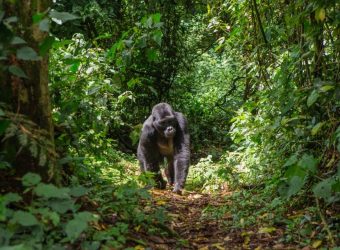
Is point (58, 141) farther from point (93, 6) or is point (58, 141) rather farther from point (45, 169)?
point (93, 6)

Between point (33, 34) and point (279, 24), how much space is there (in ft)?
12.3

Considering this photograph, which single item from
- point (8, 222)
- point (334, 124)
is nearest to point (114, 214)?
point (8, 222)

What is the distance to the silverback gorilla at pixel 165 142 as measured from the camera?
7.45 meters

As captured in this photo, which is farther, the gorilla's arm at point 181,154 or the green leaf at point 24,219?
the gorilla's arm at point 181,154

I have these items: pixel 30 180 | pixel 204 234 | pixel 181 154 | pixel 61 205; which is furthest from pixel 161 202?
pixel 30 180

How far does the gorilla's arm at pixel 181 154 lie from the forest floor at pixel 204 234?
64.2 inches

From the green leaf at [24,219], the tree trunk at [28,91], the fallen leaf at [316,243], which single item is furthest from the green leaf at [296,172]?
the green leaf at [24,219]

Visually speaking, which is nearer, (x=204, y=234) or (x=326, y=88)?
(x=326, y=88)

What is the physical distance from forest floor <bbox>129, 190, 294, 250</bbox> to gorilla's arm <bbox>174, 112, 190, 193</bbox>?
5.35ft

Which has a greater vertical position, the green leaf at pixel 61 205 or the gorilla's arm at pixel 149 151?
the gorilla's arm at pixel 149 151

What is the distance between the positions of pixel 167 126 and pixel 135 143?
6.85ft

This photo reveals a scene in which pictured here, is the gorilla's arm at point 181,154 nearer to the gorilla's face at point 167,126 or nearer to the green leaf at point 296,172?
the gorilla's face at point 167,126

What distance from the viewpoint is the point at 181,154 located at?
756 cm

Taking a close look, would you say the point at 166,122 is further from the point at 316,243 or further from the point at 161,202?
the point at 316,243
